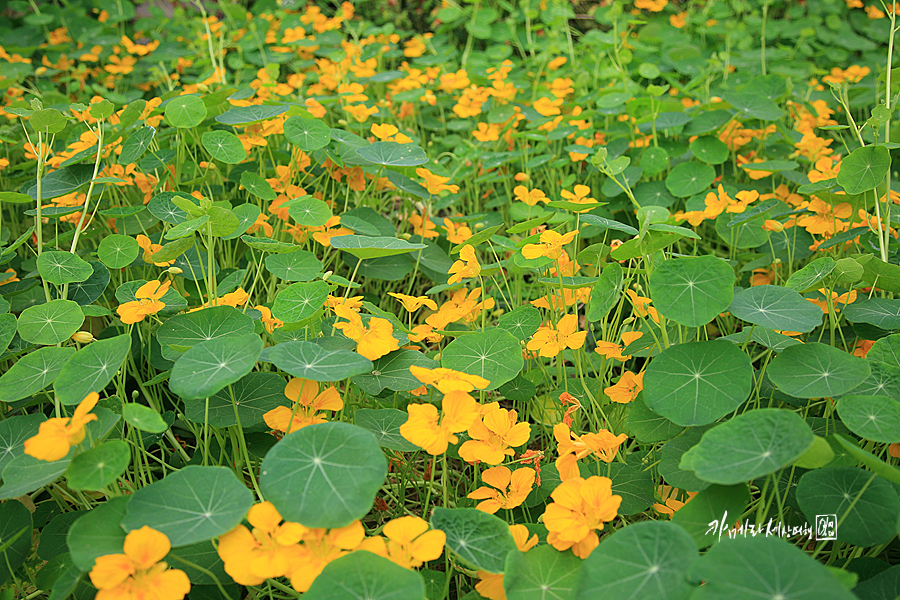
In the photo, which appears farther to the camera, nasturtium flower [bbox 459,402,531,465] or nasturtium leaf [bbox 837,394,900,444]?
nasturtium flower [bbox 459,402,531,465]

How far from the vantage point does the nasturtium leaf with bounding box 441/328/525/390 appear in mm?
1225

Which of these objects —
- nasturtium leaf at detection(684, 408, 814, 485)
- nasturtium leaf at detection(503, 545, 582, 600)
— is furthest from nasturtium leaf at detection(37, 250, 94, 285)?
nasturtium leaf at detection(684, 408, 814, 485)

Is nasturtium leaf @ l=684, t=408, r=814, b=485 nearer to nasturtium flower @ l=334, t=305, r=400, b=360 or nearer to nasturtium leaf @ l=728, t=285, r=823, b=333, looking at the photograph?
nasturtium leaf @ l=728, t=285, r=823, b=333

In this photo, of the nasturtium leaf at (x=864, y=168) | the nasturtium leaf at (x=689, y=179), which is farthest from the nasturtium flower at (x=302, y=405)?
the nasturtium leaf at (x=689, y=179)

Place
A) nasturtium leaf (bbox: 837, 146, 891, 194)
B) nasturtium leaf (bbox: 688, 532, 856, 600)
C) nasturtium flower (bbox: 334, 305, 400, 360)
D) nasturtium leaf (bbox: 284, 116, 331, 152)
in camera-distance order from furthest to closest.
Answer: nasturtium leaf (bbox: 284, 116, 331, 152), nasturtium leaf (bbox: 837, 146, 891, 194), nasturtium flower (bbox: 334, 305, 400, 360), nasturtium leaf (bbox: 688, 532, 856, 600)

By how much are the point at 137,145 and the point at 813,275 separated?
6.60 feet

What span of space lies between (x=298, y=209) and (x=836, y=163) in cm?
195

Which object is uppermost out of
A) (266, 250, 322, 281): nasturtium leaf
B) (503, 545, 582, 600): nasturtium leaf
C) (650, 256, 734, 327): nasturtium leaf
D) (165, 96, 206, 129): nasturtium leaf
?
(165, 96, 206, 129): nasturtium leaf

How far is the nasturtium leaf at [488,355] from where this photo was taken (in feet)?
4.02

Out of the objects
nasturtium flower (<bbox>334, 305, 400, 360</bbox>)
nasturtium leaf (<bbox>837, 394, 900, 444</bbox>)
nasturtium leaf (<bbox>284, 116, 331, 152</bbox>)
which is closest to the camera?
nasturtium leaf (<bbox>837, 394, 900, 444</bbox>)

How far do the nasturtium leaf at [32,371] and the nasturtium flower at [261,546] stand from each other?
0.60m

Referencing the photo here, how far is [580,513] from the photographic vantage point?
37.7 inches

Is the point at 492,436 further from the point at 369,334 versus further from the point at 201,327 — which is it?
the point at 201,327

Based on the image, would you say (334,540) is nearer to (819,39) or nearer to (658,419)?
(658,419)
